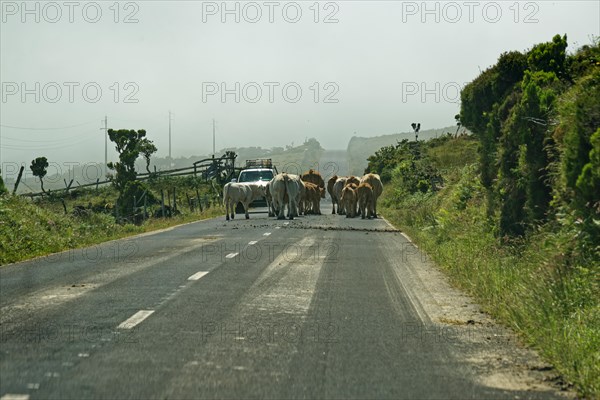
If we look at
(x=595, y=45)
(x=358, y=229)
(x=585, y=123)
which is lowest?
(x=358, y=229)

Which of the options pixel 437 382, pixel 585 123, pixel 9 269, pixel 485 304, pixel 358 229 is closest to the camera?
pixel 437 382

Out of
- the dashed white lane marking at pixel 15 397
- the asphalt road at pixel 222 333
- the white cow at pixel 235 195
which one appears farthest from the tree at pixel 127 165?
the dashed white lane marking at pixel 15 397

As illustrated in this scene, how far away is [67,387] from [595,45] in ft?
43.2

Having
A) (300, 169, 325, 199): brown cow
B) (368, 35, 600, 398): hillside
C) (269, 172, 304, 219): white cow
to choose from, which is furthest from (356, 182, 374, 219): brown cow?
(368, 35, 600, 398): hillside

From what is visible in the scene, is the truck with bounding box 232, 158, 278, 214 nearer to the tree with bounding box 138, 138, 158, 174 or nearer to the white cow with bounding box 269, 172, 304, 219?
the white cow with bounding box 269, 172, 304, 219

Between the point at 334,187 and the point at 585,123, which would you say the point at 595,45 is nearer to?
the point at 585,123

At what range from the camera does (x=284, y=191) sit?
34844 mm

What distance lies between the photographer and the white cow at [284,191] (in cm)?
3438

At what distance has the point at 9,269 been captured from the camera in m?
14.6

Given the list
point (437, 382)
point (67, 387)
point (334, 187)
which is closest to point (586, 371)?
point (437, 382)

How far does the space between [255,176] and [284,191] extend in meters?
8.67

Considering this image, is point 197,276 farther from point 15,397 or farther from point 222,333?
point 15,397

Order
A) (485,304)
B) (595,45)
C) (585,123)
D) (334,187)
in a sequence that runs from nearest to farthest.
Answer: (485,304), (585,123), (595,45), (334,187)

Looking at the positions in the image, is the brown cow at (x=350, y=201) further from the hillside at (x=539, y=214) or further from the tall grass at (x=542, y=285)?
the tall grass at (x=542, y=285)
